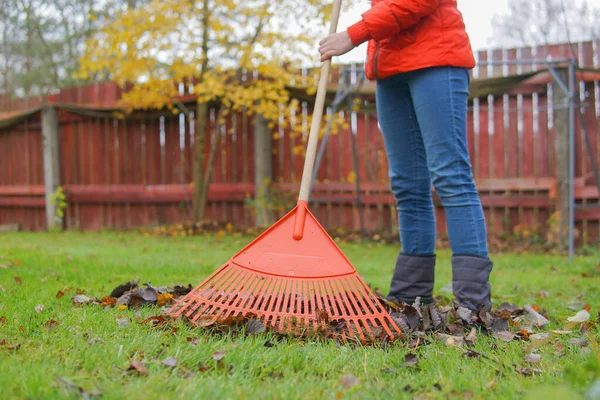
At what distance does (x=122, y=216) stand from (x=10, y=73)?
767 cm

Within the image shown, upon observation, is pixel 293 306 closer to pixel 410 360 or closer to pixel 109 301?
pixel 410 360

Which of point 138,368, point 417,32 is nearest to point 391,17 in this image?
point 417,32

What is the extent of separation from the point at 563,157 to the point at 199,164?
429 cm

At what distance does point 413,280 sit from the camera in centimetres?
249

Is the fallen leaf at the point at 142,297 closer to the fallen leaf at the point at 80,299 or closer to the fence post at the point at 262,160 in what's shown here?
the fallen leaf at the point at 80,299

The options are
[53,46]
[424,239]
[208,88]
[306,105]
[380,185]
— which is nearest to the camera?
[424,239]

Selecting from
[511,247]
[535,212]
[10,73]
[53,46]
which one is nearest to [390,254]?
[511,247]

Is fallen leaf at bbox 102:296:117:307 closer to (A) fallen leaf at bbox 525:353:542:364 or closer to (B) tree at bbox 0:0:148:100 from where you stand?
(A) fallen leaf at bbox 525:353:542:364

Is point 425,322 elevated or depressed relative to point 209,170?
depressed

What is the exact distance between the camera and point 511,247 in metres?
5.74

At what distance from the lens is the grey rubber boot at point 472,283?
217 centimetres

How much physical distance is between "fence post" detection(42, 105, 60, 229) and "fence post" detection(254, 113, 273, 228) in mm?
3202

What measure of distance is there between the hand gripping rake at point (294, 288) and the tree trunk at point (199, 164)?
509cm

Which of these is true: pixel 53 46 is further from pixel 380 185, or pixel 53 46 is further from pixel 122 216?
pixel 380 185
